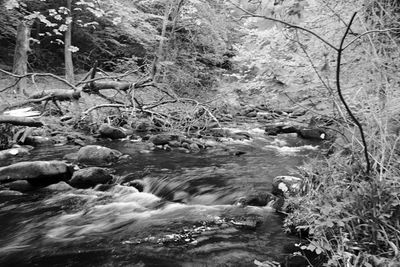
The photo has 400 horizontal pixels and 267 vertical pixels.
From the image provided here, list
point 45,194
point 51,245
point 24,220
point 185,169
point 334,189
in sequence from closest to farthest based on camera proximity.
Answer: point 334,189, point 51,245, point 24,220, point 45,194, point 185,169

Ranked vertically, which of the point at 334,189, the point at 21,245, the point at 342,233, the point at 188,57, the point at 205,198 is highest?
the point at 188,57

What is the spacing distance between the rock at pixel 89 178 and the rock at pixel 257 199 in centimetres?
283

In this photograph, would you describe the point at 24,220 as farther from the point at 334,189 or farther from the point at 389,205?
the point at 389,205

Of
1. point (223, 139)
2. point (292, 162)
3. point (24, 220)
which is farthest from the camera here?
point (223, 139)

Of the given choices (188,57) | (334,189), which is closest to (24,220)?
(334,189)

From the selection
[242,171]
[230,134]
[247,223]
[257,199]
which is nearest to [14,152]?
[242,171]

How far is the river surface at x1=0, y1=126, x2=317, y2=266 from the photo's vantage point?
384cm

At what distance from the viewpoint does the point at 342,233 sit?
3.21m

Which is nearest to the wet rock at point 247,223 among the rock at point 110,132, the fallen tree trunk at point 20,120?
the fallen tree trunk at point 20,120

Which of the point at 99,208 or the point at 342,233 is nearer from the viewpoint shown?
the point at 342,233

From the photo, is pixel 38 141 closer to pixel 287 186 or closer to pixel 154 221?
pixel 154 221

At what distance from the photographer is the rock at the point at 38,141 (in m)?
9.42

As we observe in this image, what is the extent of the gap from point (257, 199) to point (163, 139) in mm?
5292

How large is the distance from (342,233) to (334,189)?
56 cm
